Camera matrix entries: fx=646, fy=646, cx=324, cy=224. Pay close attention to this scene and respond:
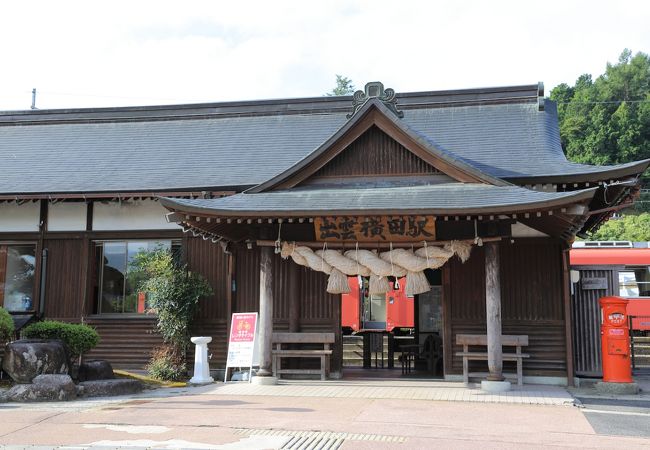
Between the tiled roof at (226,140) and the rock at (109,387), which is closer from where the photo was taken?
the rock at (109,387)

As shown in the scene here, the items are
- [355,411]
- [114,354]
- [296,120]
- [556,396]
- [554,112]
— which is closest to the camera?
[355,411]

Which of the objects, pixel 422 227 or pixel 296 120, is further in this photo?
pixel 296 120

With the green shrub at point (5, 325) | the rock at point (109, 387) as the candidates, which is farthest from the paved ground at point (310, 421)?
the green shrub at point (5, 325)

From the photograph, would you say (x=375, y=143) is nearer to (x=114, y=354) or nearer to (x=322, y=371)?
(x=322, y=371)

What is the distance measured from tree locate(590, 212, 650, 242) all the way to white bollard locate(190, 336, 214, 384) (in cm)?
A: 3444

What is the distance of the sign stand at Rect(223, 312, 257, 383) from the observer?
1291 cm

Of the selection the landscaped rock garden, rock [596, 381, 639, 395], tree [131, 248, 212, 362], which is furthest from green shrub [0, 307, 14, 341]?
rock [596, 381, 639, 395]

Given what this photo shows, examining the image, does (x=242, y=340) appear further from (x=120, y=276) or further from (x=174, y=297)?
(x=120, y=276)

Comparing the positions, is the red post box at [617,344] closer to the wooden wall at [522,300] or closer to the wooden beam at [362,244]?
the wooden wall at [522,300]

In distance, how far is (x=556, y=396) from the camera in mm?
10648

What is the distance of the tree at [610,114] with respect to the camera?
5316cm

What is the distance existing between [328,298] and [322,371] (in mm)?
1551

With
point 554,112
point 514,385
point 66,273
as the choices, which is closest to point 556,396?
point 514,385

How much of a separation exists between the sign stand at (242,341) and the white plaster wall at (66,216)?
4.41 meters
